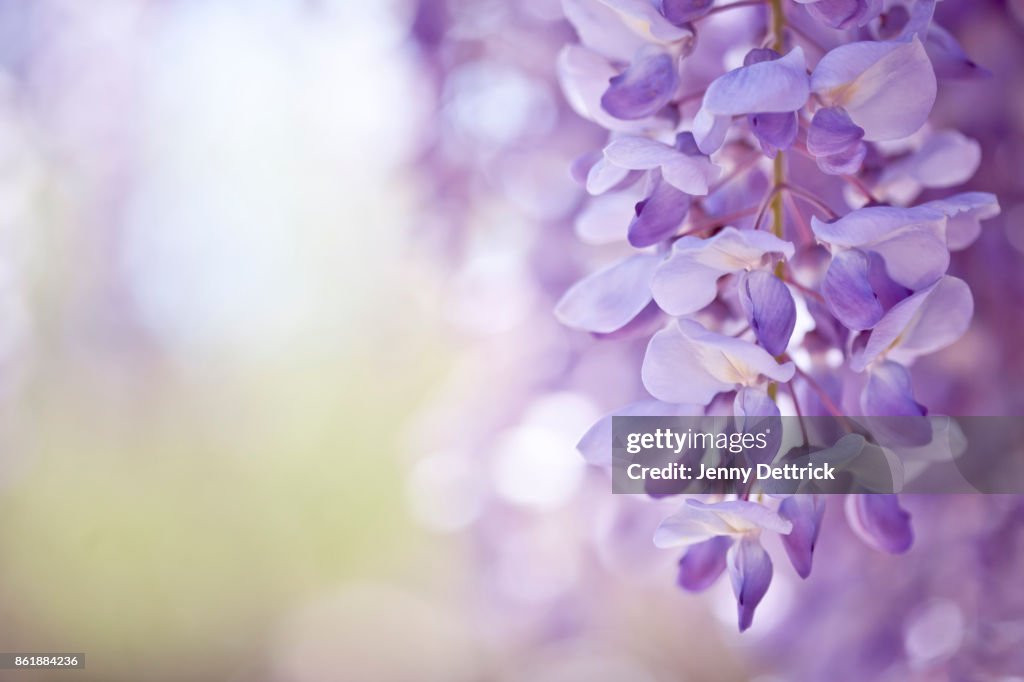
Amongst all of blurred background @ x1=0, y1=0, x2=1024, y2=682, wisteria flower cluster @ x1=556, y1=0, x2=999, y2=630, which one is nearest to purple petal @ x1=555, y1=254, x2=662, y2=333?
wisteria flower cluster @ x1=556, y1=0, x2=999, y2=630

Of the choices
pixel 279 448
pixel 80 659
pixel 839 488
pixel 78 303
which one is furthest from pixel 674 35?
pixel 279 448

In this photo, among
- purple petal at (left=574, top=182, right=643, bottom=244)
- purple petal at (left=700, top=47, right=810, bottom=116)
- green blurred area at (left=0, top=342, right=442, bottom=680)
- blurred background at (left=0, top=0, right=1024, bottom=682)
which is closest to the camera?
purple petal at (left=700, top=47, right=810, bottom=116)

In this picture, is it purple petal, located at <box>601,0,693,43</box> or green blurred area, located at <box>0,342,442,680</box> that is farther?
green blurred area, located at <box>0,342,442,680</box>

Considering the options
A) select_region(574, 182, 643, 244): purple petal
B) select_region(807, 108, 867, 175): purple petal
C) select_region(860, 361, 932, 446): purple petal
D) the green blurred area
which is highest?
select_region(807, 108, 867, 175): purple petal

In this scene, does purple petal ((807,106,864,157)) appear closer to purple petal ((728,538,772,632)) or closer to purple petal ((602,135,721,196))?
purple petal ((602,135,721,196))

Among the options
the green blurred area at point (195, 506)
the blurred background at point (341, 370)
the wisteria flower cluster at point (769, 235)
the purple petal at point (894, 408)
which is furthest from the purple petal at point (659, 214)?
the green blurred area at point (195, 506)

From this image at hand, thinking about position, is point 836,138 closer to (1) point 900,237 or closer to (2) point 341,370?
(1) point 900,237

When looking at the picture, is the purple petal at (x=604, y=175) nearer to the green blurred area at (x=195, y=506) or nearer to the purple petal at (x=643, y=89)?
the purple petal at (x=643, y=89)
